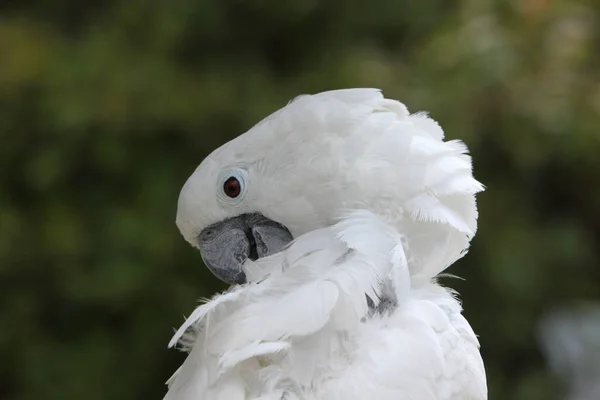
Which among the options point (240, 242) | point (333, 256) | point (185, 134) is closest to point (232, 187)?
point (240, 242)

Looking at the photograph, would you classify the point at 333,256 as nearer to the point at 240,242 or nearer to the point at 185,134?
the point at 240,242

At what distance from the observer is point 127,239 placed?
2.07 metres

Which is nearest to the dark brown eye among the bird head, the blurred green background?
the bird head

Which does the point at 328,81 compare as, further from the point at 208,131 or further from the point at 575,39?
the point at 575,39

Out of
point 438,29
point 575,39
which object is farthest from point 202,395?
point 575,39

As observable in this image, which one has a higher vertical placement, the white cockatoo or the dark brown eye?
the dark brown eye

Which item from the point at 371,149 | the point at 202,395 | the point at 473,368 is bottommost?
the point at 473,368

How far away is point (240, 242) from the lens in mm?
1074

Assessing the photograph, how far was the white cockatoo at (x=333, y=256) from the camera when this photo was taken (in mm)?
865

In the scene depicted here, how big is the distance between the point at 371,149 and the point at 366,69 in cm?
116

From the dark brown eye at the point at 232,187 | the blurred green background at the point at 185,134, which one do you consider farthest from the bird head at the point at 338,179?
the blurred green background at the point at 185,134

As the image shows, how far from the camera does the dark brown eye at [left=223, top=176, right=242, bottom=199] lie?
1.05 metres

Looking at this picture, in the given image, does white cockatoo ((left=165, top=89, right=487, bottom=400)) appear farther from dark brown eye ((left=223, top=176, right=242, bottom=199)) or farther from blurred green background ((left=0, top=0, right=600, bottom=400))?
blurred green background ((left=0, top=0, right=600, bottom=400))

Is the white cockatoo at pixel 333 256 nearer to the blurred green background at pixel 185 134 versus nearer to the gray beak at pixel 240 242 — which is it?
the gray beak at pixel 240 242
